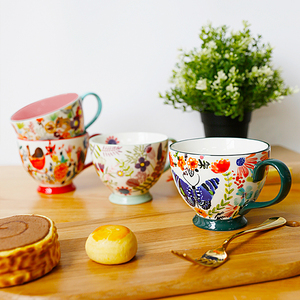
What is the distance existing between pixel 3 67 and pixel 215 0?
633mm

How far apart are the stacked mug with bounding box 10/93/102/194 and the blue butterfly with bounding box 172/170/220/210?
296mm

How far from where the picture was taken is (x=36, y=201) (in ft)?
2.36

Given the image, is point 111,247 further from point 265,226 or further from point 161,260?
point 265,226

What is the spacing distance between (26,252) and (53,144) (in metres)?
0.36

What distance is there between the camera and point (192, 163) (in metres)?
0.51

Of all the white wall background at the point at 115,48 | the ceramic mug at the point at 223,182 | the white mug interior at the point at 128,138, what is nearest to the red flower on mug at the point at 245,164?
the ceramic mug at the point at 223,182

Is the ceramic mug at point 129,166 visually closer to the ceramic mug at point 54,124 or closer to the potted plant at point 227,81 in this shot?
the ceramic mug at point 54,124

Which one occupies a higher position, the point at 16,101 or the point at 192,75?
the point at 192,75

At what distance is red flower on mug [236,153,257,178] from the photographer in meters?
0.49

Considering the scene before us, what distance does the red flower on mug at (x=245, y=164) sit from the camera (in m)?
0.49

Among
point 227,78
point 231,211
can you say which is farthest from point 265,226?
point 227,78

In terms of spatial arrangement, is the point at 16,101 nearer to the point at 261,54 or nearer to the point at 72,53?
the point at 72,53

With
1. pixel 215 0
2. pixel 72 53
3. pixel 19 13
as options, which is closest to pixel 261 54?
pixel 215 0

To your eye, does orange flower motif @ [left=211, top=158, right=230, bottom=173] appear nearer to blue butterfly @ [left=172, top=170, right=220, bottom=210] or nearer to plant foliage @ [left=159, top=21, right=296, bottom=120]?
blue butterfly @ [left=172, top=170, right=220, bottom=210]
